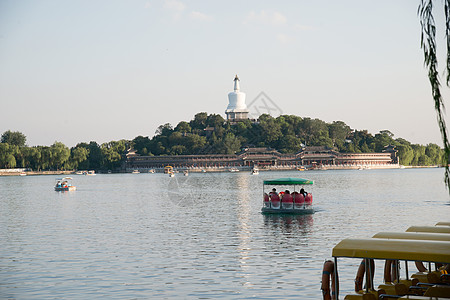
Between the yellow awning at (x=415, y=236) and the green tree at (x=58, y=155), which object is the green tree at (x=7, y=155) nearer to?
the green tree at (x=58, y=155)

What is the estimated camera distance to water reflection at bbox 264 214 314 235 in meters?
34.6

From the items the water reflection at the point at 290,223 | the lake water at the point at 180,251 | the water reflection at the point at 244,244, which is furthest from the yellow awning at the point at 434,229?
the water reflection at the point at 290,223

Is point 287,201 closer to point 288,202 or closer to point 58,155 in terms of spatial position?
point 288,202

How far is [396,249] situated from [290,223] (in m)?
24.1

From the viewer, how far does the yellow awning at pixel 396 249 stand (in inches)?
517

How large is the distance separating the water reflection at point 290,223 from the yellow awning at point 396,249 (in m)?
19.0

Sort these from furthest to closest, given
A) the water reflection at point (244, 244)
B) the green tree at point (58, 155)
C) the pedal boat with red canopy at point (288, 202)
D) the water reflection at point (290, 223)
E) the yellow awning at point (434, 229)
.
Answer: the green tree at point (58, 155) → the pedal boat with red canopy at point (288, 202) → the water reflection at point (290, 223) → the water reflection at point (244, 244) → the yellow awning at point (434, 229)

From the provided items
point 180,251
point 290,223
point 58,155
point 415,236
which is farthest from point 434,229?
point 58,155

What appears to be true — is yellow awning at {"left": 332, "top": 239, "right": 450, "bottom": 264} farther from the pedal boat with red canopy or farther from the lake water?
the pedal boat with red canopy

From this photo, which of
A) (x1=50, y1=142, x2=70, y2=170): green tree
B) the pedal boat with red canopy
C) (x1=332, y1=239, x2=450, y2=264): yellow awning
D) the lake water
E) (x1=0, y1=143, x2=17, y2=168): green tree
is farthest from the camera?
(x1=50, y1=142, x2=70, y2=170): green tree

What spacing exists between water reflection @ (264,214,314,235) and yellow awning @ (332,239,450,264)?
1898 centimetres

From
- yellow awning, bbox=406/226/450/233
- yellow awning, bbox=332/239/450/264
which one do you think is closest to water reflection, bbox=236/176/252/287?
yellow awning, bbox=406/226/450/233

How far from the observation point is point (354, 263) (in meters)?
23.0

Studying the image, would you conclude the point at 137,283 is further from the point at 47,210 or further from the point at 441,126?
the point at 47,210
